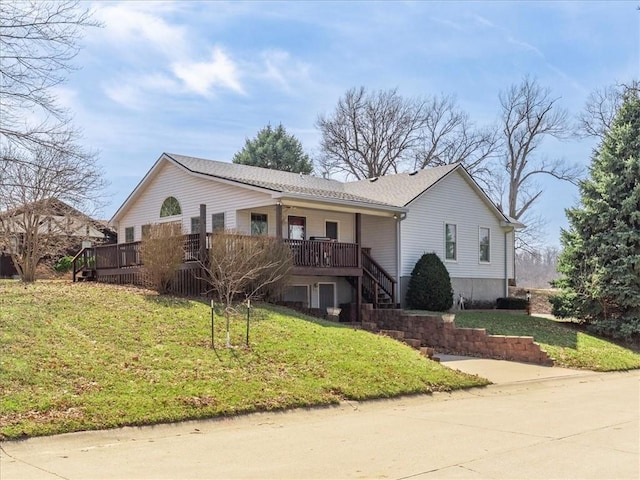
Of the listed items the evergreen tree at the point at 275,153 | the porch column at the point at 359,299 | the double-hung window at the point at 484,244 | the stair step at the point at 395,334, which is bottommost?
the stair step at the point at 395,334

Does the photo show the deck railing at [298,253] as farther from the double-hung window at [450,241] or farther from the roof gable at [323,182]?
the double-hung window at [450,241]

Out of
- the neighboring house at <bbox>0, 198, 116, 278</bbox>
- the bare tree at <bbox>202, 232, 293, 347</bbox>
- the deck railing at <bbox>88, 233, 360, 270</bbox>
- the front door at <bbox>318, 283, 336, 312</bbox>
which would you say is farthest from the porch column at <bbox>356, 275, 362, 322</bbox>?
the neighboring house at <bbox>0, 198, 116, 278</bbox>

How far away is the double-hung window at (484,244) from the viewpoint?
28062mm

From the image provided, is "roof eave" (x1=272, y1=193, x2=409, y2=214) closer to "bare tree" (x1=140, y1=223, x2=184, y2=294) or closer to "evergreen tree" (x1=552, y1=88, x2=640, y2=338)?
"bare tree" (x1=140, y1=223, x2=184, y2=294)

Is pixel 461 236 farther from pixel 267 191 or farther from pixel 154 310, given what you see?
pixel 154 310

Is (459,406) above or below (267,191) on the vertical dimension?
below

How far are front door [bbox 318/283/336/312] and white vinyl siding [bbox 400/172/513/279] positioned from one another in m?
2.88

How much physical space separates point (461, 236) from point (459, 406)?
16702 mm

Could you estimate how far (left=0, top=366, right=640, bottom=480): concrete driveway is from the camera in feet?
21.6

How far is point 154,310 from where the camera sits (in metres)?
15.1

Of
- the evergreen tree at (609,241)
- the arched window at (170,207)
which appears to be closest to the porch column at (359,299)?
the evergreen tree at (609,241)

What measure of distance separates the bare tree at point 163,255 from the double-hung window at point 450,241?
12.2m

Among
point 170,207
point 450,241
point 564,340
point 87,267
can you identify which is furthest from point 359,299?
point 87,267

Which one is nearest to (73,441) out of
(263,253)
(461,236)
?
(263,253)
